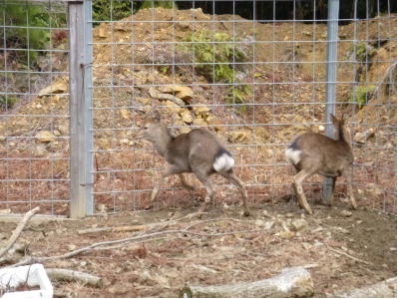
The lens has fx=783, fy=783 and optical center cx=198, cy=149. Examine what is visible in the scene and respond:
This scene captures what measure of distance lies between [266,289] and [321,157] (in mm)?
2783

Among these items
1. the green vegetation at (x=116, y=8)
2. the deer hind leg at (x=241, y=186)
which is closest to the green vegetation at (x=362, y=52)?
the green vegetation at (x=116, y=8)

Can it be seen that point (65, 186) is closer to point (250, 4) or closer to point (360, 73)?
point (360, 73)

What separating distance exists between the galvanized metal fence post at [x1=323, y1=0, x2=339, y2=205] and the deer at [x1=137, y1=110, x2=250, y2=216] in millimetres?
1099

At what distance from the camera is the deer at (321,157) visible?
7898 millimetres

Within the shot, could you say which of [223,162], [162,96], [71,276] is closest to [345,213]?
[223,162]

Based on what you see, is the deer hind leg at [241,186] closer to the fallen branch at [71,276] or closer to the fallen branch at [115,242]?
the fallen branch at [115,242]

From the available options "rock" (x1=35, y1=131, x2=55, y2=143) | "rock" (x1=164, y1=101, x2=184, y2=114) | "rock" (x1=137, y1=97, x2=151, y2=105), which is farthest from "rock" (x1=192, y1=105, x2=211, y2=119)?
"rock" (x1=35, y1=131, x2=55, y2=143)

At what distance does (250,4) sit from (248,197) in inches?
322

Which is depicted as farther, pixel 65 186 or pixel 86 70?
pixel 65 186

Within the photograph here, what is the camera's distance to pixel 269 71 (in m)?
11.4

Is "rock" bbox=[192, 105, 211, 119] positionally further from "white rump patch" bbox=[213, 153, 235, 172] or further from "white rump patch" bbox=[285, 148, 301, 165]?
"white rump patch" bbox=[213, 153, 235, 172]

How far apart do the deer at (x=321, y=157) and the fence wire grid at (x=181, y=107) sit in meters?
0.38

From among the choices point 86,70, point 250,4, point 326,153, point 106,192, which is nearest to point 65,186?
point 106,192

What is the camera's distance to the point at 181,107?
400 inches
